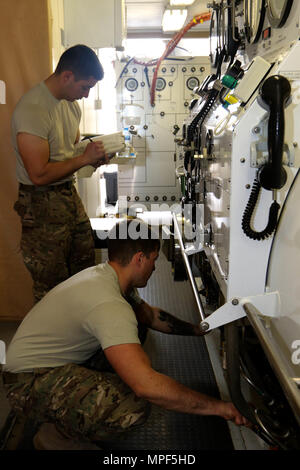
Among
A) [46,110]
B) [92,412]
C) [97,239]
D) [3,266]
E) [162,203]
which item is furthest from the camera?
[162,203]

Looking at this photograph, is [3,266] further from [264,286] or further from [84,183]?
[264,286]

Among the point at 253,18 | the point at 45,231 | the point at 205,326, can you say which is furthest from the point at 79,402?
the point at 253,18

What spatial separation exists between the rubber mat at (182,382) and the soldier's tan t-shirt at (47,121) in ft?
4.70

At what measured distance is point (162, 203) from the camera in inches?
295

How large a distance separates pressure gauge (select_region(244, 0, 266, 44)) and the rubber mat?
2016 millimetres

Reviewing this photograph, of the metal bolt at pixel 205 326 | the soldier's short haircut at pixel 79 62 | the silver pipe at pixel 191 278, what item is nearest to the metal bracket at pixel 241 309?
the metal bolt at pixel 205 326

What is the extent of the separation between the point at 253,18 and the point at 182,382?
212 cm

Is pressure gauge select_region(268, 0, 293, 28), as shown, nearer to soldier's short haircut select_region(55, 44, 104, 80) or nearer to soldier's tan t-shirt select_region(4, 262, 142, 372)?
soldier's short haircut select_region(55, 44, 104, 80)

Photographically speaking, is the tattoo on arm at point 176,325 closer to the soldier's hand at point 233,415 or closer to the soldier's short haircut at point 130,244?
the soldier's short haircut at point 130,244

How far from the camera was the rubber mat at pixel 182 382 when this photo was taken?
2049 mm

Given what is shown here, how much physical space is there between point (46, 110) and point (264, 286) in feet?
5.78

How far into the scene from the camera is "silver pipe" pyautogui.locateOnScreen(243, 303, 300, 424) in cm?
114

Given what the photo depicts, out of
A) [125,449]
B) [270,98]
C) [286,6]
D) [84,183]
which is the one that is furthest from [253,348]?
[84,183]

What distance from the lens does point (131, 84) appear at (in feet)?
23.2
